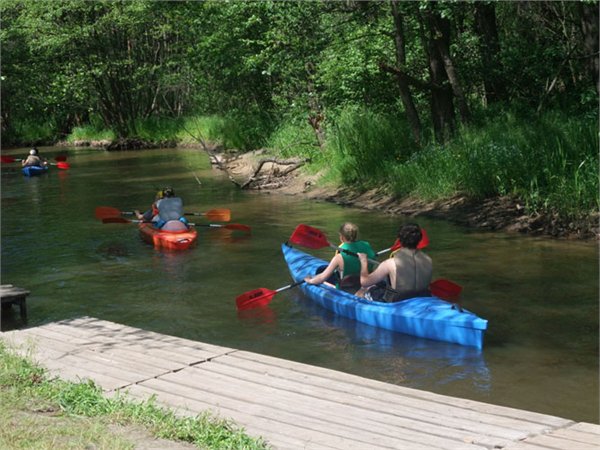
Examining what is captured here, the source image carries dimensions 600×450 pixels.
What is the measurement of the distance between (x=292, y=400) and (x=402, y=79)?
12.5 metres

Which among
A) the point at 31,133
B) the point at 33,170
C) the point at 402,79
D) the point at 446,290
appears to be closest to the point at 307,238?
the point at 446,290

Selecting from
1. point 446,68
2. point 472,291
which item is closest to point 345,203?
point 446,68

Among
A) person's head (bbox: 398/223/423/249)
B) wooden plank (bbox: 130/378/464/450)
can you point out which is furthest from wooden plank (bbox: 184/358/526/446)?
person's head (bbox: 398/223/423/249)

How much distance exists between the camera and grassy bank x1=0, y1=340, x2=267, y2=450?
4590mm

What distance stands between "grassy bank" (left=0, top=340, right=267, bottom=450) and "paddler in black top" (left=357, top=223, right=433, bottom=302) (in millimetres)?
3737

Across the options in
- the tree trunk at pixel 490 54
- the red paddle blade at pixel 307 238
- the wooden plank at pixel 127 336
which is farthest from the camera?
the tree trunk at pixel 490 54

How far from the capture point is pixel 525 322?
350 inches

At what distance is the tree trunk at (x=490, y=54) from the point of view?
1762 centimetres

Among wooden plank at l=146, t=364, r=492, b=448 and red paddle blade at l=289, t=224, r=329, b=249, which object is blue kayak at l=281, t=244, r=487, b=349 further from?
wooden plank at l=146, t=364, r=492, b=448

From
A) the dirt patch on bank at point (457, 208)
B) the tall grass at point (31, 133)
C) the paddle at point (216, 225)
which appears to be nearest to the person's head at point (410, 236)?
the dirt patch on bank at point (457, 208)

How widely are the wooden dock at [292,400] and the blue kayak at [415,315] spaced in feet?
7.56

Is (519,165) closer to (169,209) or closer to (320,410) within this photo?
(169,209)

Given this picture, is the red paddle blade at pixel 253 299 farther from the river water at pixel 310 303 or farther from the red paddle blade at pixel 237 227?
the red paddle blade at pixel 237 227

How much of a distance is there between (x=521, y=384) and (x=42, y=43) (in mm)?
32218
